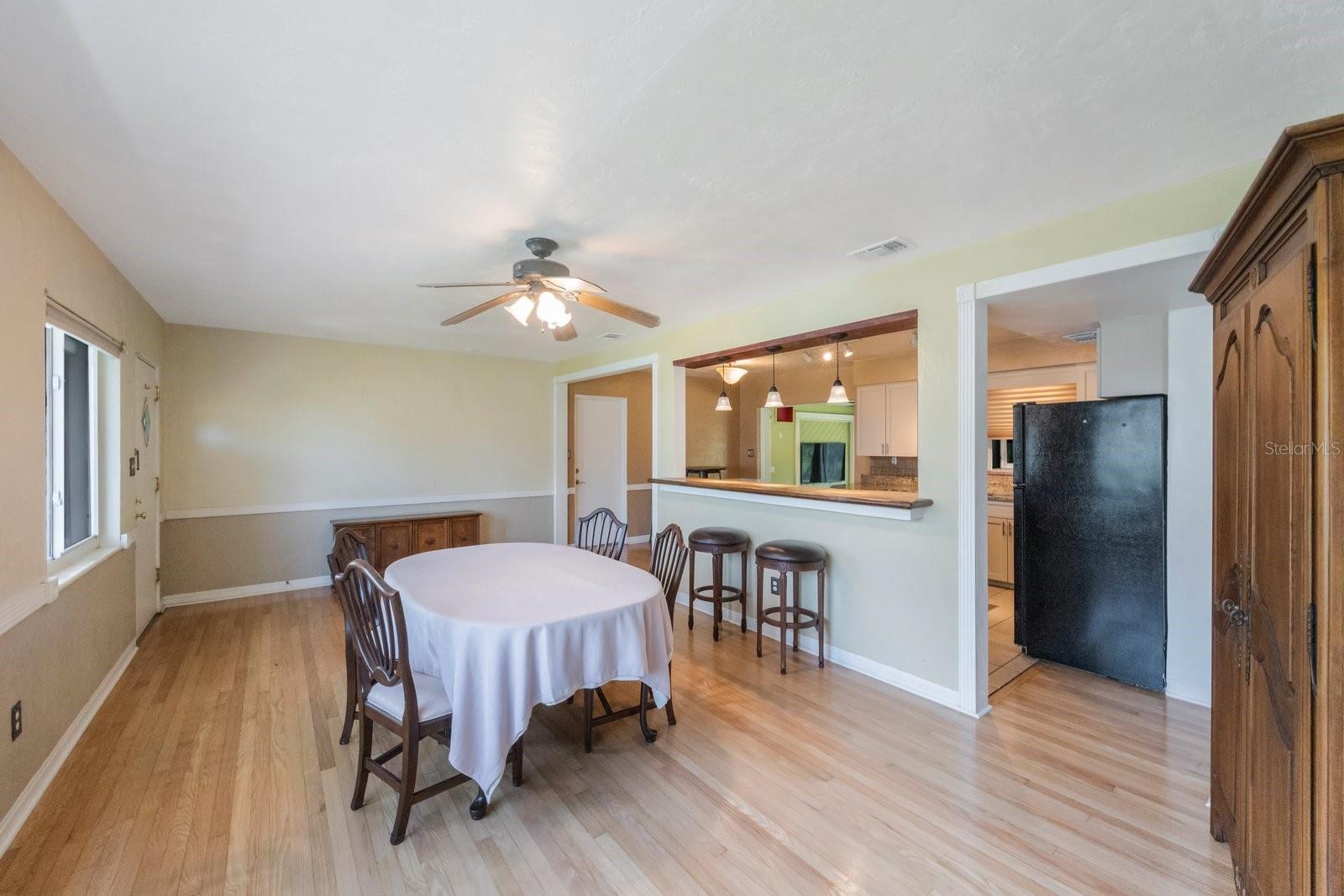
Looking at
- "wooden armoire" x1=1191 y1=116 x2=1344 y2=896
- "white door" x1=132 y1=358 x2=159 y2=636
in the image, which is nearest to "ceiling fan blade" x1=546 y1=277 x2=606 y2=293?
"wooden armoire" x1=1191 y1=116 x2=1344 y2=896

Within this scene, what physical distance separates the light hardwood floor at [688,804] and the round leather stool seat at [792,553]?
2.35 ft

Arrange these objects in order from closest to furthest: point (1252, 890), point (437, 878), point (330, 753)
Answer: point (1252, 890) < point (437, 878) < point (330, 753)

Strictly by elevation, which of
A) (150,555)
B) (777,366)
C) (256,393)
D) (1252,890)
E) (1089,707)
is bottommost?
(1089,707)

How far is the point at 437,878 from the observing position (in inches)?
67.5

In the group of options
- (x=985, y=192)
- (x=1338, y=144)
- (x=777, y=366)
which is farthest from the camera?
(x=777, y=366)

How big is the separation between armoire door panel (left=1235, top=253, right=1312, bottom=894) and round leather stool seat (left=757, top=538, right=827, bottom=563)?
6.36ft

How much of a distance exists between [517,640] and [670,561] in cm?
104

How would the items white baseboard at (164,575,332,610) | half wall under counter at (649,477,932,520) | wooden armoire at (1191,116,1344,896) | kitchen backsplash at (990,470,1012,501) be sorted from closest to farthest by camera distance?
wooden armoire at (1191,116,1344,896) → half wall under counter at (649,477,932,520) → white baseboard at (164,575,332,610) → kitchen backsplash at (990,470,1012,501)

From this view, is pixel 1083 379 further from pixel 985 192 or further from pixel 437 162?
pixel 437 162

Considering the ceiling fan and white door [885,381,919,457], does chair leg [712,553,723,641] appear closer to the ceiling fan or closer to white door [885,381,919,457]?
the ceiling fan

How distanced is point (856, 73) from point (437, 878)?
2.69 meters

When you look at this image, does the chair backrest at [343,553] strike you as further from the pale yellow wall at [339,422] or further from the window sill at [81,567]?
the pale yellow wall at [339,422]

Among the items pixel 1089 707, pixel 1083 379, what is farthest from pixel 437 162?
pixel 1083 379

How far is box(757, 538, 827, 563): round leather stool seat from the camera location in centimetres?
329
